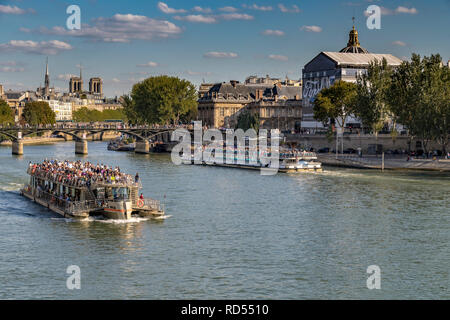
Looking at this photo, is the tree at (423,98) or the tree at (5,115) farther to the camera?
the tree at (5,115)

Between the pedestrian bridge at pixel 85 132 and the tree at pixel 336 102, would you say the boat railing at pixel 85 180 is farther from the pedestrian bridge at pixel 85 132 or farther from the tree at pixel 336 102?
the pedestrian bridge at pixel 85 132

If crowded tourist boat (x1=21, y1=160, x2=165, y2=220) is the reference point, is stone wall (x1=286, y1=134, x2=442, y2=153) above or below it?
above

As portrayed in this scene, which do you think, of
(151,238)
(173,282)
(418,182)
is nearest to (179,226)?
(151,238)

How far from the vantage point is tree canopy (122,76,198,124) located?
125250 millimetres

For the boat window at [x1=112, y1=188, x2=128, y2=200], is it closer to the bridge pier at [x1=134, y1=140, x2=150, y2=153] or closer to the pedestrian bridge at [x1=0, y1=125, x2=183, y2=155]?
the pedestrian bridge at [x1=0, y1=125, x2=183, y2=155]

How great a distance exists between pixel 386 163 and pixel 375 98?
947 cm

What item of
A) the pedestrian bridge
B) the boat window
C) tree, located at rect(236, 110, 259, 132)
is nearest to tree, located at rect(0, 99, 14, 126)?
the pedestrian bridge

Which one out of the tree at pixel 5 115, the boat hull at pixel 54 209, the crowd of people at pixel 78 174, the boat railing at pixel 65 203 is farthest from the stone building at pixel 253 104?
the boat railing at pixel 65 203

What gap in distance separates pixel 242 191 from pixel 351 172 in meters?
18.8

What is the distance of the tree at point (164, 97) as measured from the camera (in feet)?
411

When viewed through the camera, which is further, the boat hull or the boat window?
the boat hull

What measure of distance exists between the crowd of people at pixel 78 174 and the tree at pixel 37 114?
11331 centimetres

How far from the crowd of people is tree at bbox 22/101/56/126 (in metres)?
113

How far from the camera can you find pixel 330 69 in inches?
4215
